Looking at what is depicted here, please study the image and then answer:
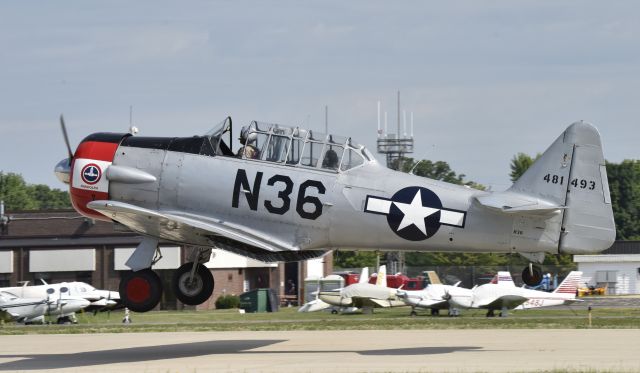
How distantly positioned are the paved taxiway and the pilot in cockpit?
3.83m

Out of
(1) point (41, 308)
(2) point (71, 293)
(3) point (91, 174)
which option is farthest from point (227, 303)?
(3) point (91, 174)

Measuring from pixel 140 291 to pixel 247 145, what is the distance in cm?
332

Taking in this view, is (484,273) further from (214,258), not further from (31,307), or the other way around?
(31,307)

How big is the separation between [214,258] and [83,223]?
7227mm

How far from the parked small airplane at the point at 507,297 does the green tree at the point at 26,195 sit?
78993mm

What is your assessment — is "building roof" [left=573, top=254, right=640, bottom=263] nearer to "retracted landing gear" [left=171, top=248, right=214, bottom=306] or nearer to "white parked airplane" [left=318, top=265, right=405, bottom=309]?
"white parked airplane" [left=318, top=265, right=405, bottom=309]

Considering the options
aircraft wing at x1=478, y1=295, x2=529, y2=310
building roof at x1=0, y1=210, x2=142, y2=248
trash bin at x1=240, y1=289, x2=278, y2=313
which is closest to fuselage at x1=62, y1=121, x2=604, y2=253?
aircraft wing at x1=478, y1=295, x2=529, y2=310

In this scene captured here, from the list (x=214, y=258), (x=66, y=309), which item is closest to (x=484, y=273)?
(x=214, y=258)

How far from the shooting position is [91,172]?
19438 mm

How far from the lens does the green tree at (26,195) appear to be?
4513 inches

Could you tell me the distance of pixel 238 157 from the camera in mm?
19344

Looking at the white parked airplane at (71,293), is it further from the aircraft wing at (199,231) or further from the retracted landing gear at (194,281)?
the aircraft wing at (199,231)

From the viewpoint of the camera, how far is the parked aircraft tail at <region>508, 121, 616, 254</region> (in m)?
18.5

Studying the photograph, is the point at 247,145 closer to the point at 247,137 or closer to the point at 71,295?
the point at 247,137
